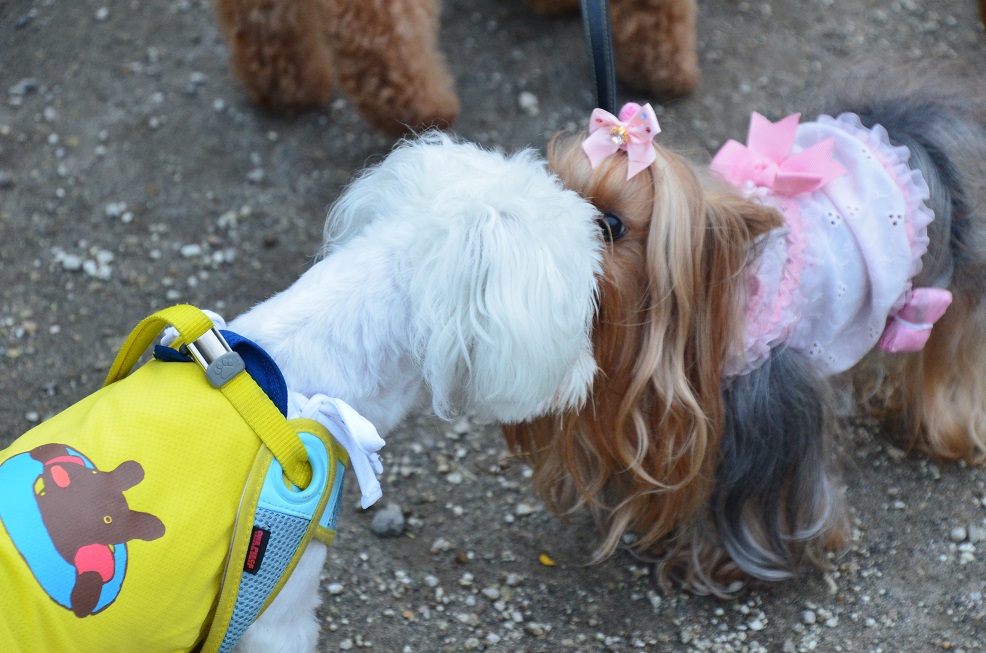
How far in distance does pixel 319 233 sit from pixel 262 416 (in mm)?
1700

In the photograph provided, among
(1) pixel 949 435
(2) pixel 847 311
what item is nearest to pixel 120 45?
(2) pixel 847 311

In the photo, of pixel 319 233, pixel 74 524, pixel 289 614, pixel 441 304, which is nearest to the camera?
pixel 74 524

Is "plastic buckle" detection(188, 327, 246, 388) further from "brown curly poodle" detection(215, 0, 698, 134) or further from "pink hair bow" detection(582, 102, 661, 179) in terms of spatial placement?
"brown curly poodle" detection(215, 0, 698, 134)

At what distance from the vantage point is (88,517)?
1.42m

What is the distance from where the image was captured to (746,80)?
11.9 ft

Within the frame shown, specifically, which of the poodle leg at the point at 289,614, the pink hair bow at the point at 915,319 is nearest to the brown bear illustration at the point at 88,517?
the poodle leg at the point at 289,614

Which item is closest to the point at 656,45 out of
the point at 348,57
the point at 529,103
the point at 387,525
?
the point at 529,103

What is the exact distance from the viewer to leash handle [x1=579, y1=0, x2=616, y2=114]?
201 cm

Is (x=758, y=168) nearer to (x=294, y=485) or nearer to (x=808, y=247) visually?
(x=808, y=247)

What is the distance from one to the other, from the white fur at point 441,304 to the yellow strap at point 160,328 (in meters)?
0.13

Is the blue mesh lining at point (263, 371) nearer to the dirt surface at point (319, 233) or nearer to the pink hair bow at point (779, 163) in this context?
the dirt surface at point (319, 233)

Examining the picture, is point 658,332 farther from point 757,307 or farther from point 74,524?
point 74,524

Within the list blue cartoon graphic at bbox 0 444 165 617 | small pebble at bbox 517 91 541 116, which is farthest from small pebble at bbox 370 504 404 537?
small pebble at bbox 517 91 541 116

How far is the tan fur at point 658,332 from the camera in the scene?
1771mm
